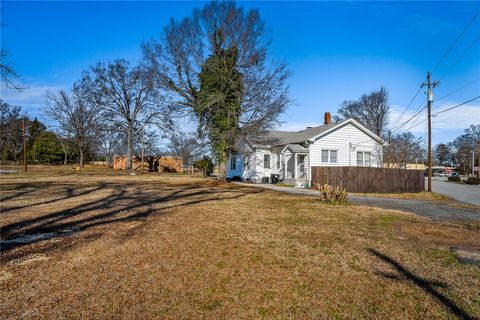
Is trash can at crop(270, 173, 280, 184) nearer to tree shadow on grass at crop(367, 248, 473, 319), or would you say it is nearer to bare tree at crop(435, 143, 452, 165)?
tree shadow on grass at crop(367, 248, 473, 319)

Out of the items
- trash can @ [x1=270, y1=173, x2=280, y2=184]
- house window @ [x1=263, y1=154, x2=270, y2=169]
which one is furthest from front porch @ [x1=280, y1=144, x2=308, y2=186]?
house window @ [x1=263, y1=154, x2=270, y2=169]

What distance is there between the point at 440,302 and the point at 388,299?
553 millimetres

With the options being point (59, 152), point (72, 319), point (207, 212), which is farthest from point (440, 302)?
point (59, 152)

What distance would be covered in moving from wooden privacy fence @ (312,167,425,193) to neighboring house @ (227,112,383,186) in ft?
8.24

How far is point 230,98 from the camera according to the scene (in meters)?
21.9

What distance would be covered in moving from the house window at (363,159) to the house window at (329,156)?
7.52 ft

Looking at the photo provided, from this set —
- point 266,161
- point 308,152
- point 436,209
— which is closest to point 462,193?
point 308,152

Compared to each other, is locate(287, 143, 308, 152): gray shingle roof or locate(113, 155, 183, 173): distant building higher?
locate(287, 143, 308, 152): gray shingle roof

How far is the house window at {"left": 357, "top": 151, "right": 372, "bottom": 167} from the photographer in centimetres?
2509

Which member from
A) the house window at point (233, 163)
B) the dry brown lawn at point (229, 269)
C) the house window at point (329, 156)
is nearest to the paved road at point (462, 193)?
the house window at point (329, 156)

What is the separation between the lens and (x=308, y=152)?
2311 cm

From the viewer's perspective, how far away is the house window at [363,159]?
25094mm

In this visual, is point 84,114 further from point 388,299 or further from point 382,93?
point 388,299

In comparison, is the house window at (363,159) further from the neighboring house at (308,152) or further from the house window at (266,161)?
Result: the house window at (266,161)
